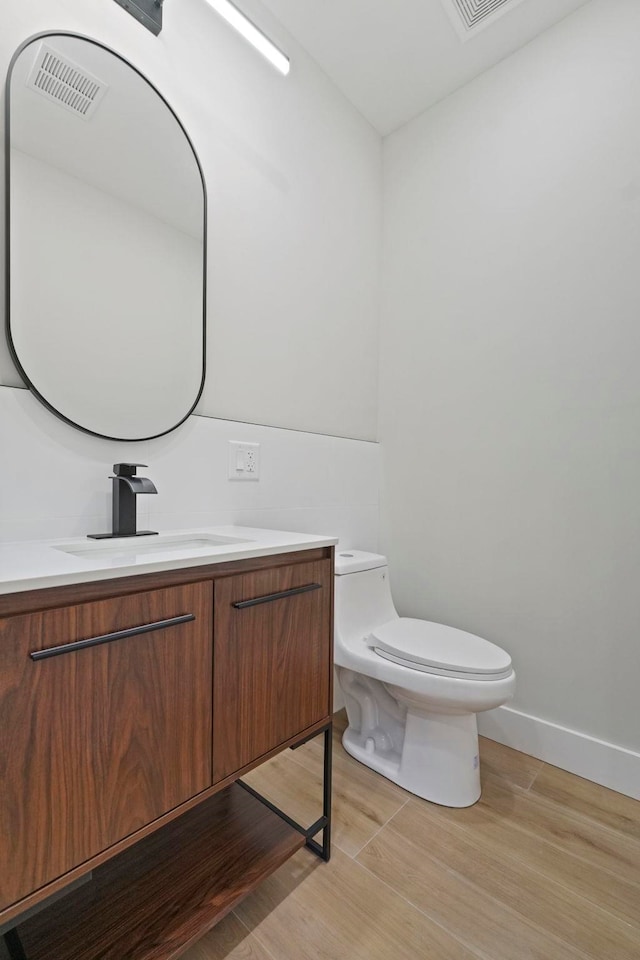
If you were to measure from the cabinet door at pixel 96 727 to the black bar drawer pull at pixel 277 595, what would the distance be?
0.25 ft

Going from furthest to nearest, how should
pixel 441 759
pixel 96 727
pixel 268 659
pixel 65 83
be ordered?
1. pixel 441 759
2. pixel 65 83
3. pixel 268 659
4. pixel 96 727

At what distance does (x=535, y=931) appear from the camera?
97cm

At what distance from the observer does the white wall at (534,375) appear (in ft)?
→ 4.85

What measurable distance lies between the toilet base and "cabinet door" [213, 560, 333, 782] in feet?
1.47

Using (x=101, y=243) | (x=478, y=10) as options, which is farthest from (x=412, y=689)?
(x=478, y=10)

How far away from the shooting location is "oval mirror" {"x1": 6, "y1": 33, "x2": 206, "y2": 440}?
1025 mm

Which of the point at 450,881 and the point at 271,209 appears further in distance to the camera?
the point at 271,209

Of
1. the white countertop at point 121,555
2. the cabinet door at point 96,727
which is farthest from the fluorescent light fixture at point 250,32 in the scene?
the cabinet door at point 96,727

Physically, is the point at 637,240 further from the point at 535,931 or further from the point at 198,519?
the point at 535,931

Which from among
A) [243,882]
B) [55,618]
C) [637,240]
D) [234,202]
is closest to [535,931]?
[243,882]

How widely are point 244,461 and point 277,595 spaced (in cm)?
60

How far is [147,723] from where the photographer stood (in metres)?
0.75

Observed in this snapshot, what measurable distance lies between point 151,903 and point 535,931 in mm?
836

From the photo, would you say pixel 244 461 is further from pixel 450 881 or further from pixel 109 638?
pixel 450 881
